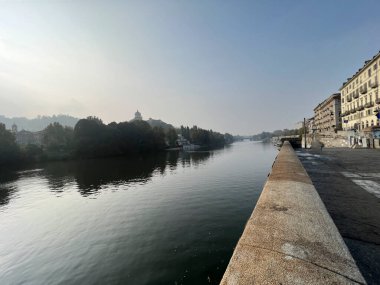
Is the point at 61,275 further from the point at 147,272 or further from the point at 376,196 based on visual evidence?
the point at 376,196

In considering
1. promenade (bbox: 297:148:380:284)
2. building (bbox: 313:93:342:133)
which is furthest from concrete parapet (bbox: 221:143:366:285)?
building (bbox: 313:93:342:133)

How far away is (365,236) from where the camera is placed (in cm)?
673

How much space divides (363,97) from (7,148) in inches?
4392

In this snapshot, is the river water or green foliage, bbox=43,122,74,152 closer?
the river water

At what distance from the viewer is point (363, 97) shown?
58625 millimetres

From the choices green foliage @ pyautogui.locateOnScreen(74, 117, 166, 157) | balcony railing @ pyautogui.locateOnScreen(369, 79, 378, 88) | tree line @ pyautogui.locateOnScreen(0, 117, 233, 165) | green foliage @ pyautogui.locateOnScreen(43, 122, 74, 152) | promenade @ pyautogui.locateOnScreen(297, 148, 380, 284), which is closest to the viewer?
promenade @ pyautogui.locateOnScreen(297, 148, 380, 284)

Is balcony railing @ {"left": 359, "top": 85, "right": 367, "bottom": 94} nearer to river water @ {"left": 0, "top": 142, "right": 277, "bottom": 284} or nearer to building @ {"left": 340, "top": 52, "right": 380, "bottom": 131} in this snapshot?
building @ {"left": 340, "top": 52, "right": 380, "bottom": 131}

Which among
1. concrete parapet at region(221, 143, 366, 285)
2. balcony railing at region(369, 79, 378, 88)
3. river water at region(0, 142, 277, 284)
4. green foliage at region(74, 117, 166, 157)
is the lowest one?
river water at region(0, 142, 277, 284)

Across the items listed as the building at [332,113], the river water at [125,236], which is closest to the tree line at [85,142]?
the river water at [125,236]

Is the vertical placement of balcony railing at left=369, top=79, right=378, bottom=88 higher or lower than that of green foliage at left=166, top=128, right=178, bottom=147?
higher

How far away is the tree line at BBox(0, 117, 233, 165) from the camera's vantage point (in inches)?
2970

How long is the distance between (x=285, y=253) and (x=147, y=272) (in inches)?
329

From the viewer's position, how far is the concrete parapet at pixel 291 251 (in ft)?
10.7

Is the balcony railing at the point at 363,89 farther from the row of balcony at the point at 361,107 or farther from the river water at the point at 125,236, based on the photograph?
the river water at the point at 125,236
